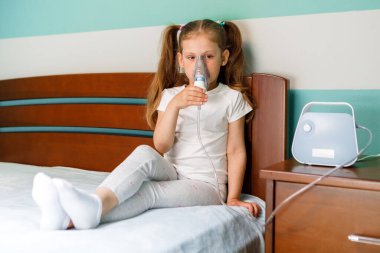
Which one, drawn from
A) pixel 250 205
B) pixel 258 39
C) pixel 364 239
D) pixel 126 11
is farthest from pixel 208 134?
pixel 126 11

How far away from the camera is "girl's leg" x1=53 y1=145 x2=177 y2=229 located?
2.88 feet

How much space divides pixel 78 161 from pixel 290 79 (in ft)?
3.05

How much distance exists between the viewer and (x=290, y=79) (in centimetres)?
139

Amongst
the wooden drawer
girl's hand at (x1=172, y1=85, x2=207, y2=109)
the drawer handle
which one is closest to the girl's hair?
girl's hand at (x1=172, y1=85, x2=207, y2=109)

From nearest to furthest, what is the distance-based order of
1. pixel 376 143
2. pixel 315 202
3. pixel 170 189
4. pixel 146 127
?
pixel 315 202 < pixel 170 189 < pixel 376 143 < pixel 146 127

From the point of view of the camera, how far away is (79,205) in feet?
2.89

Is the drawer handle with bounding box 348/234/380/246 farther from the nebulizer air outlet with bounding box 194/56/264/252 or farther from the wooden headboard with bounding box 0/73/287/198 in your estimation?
the wooden headboard with bounding box 0/73/287/198

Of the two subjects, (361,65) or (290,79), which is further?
(290,79)

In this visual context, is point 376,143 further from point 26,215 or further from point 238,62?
point 26,215

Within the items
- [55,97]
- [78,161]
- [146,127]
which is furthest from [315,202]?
[55,97]

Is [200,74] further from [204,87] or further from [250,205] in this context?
[250,205]

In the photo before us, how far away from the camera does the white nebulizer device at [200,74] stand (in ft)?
3.94

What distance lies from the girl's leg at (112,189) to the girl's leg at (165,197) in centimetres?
2

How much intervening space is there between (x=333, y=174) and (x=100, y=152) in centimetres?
102
